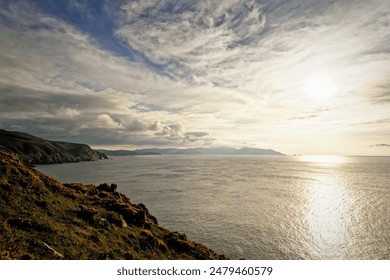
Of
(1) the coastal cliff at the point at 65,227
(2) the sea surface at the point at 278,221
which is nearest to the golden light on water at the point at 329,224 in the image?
(2) the sea surface at the point at 278,221

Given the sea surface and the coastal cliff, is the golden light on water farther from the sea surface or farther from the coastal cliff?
the coastal cliff

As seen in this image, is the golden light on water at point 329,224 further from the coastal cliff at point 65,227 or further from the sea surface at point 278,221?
the coastal cliff at point 65,227

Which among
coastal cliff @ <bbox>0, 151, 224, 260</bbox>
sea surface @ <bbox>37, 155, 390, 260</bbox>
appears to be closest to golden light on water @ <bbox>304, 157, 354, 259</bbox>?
sea surface @ <bbox>37, 155, 390, 260</bbox>

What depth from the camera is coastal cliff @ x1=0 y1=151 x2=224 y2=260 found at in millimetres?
14867

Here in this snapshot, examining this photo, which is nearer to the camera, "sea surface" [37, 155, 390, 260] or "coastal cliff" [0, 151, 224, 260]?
"coastal cliff" [0, 151, 224, 260]

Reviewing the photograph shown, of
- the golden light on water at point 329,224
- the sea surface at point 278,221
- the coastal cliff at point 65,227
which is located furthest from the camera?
the golden light on water at point 329,224

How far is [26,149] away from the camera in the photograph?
199 m

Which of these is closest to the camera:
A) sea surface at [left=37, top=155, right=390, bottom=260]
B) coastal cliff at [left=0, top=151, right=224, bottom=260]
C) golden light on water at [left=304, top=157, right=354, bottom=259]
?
coastal cliff at [left=0, top=151, right=224, bottom=260]

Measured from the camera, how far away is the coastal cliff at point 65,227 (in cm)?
1487

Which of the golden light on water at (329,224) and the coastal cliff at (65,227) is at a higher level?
the coastal cliff at (65,227)

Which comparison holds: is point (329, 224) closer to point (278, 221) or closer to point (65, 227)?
point (278, 221)

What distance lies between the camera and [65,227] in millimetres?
18719

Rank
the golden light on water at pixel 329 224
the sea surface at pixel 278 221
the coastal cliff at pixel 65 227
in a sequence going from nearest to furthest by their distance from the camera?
1. the coastal cliff at pixel 65 227
2. the sea surface at pixel 278 221
3. the golden light on water at pixel 329 224
